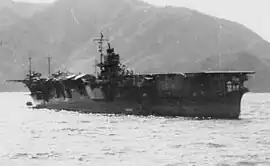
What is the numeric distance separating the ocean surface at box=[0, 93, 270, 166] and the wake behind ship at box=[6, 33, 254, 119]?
628cm

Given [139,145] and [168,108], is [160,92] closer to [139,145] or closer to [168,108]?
[168,108]

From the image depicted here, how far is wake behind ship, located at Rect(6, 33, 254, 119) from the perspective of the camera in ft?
174

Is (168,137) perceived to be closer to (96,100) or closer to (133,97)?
(133,97)

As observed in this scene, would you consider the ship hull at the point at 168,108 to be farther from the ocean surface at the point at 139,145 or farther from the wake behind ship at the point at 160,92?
the ocean surface at the point at 139,145

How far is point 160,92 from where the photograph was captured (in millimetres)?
55938

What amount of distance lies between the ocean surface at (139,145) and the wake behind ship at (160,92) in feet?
20.6

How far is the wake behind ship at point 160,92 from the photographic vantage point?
2094 inches

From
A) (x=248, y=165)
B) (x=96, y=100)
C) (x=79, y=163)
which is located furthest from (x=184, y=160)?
(x=96, y=100)

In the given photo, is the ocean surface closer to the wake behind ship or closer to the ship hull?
the ship hull

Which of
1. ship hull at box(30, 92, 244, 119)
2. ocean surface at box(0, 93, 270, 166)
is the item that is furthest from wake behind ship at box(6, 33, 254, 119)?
ocean surface at box(0, 93, 270, 166)

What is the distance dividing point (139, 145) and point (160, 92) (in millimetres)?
23856

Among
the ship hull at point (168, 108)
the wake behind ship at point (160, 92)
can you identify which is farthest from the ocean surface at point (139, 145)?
the wake behind ship at point (160, 92)

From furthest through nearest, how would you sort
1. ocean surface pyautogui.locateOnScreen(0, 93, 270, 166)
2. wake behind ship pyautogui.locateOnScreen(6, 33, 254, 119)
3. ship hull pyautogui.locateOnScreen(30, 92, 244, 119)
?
1. ship hull pyautogui.locateOnScreen(30, 92, 244, 119)
2. wake behind ship pyautogui.locateOnScreen(6, 33, 254, 119)
3. ocean surface pyautogui.locateOnScreen(0, 93, 270, 166)

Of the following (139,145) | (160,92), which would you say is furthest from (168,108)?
(139,145)
